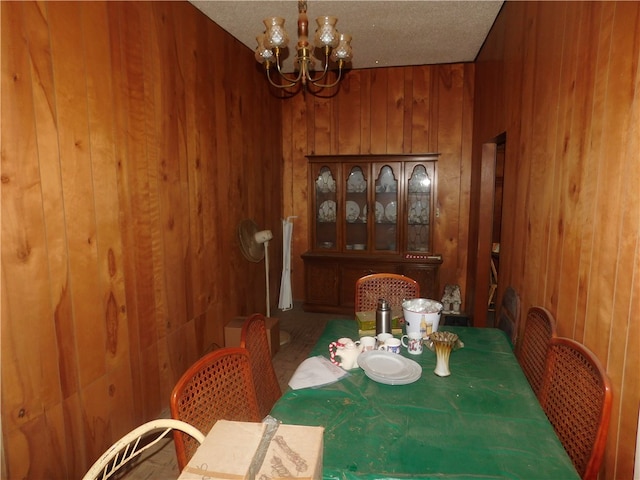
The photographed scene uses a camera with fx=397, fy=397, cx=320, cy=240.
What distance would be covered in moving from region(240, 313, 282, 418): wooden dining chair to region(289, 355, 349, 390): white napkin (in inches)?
7.1

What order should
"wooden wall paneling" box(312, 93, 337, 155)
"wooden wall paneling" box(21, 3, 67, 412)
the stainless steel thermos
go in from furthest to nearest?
"wooden wall paneling" box(312, 93, 337, 155) < the stainless steel thermos < "wooden wall paneling" box(21, 3, 67, 412)

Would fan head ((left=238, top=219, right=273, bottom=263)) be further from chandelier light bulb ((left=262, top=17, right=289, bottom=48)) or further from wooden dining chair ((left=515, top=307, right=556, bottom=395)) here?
wooden dining chair ((left=515, top=307, right=556, bottom=395))

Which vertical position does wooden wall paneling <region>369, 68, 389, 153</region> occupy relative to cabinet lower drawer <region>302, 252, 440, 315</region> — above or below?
above

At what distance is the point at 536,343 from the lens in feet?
Answer: 6.13

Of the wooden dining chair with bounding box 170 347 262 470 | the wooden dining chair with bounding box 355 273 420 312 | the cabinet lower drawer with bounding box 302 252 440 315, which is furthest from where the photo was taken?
the cabinet lower drawer with bounding box 302 252 440 315

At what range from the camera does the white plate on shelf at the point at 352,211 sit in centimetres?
470

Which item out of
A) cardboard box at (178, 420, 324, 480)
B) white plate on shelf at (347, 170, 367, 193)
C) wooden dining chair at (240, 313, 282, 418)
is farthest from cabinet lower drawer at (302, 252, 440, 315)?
cardboard box at (178, 420, 324, 480)

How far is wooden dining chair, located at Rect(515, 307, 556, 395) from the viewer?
1770mm

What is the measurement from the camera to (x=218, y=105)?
3.33 meters

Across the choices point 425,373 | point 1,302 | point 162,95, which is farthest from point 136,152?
point 425,373

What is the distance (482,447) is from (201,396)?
3.02ft

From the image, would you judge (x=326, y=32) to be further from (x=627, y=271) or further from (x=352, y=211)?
(x=352, y=211)

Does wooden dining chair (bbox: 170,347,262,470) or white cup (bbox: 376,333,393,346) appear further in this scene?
white cup (bbox: 376,333,393,346)

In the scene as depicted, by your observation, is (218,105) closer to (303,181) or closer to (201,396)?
(303,181)
